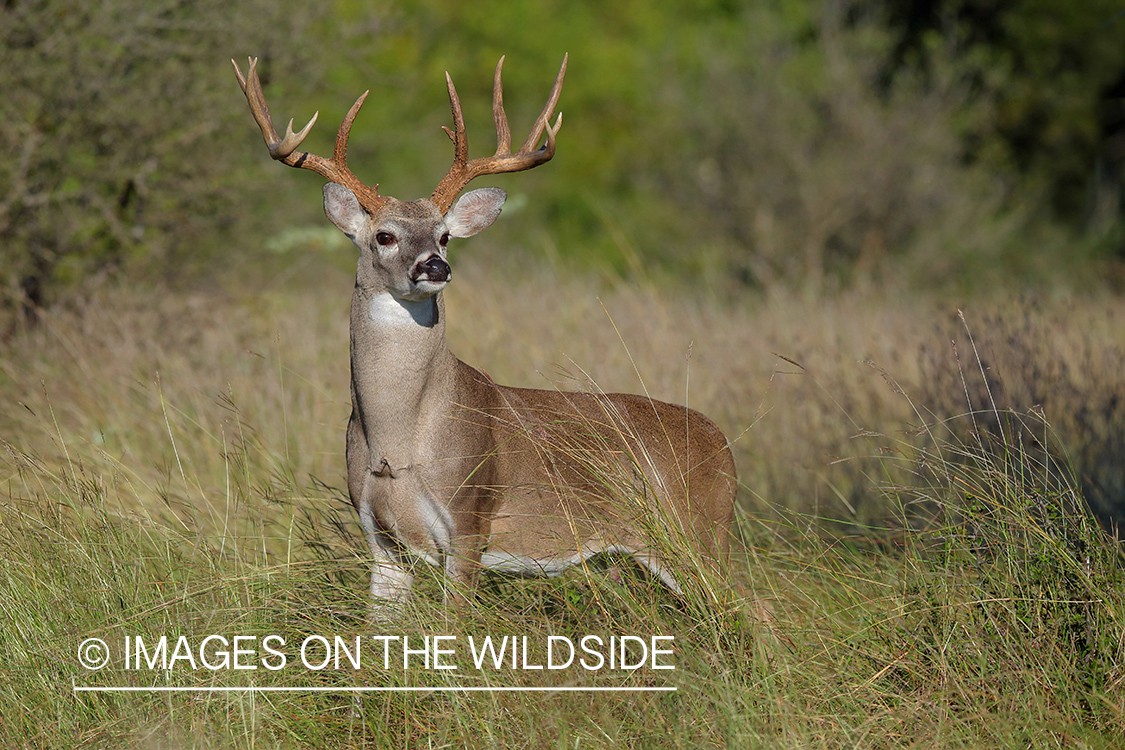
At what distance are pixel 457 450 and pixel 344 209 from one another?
966 mm

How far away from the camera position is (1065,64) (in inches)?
874

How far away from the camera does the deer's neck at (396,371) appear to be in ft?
13.9

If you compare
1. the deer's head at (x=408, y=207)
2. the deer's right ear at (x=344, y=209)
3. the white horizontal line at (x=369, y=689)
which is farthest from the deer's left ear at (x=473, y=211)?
the white horizontal line at (x=369, y=689)

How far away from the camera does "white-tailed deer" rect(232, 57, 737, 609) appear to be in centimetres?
414

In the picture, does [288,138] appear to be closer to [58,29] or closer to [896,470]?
[896,470]

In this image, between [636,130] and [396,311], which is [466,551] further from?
[636,130]

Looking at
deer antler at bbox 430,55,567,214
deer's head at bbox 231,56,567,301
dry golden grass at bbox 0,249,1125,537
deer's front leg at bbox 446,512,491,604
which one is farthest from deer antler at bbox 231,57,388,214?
deer's front leg at bbox 446,512,491,604

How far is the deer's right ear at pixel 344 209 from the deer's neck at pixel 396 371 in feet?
0.94

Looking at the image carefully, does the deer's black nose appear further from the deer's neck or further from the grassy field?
the grassy field

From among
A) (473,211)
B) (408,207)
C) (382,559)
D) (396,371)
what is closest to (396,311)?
(396,371)

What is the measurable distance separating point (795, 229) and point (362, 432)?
15616mm

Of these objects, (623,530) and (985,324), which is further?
(985,324)

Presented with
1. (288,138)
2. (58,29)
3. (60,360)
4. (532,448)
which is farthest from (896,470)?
(58,29)

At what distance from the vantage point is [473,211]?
475cm
